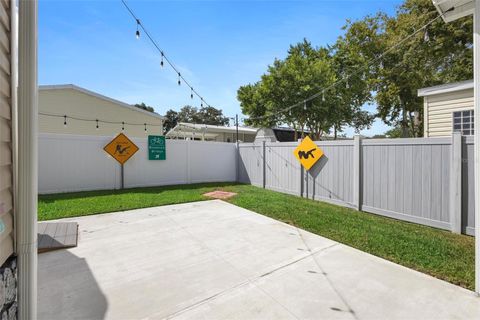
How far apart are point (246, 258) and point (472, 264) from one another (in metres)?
2.66

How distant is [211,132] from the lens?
59.6ft

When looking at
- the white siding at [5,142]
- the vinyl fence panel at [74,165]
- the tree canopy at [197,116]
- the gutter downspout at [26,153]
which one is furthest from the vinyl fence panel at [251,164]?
the tree canopy at [197,116]

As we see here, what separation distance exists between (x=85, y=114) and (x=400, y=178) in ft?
39.5

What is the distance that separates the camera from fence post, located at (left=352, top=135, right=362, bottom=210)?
5.57m

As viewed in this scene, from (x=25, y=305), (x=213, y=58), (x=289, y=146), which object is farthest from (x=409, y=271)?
(x=213, y=58)

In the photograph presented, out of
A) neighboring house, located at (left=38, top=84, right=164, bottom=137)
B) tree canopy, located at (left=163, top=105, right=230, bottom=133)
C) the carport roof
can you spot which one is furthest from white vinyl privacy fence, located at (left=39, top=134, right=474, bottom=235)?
tree canopy, located at (left=163, top=105, right=230, bottom=133)

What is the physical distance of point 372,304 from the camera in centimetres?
225

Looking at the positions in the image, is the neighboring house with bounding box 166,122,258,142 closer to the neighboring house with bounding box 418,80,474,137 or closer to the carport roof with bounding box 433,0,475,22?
the neighboring house with bounding box 418,80,474,137

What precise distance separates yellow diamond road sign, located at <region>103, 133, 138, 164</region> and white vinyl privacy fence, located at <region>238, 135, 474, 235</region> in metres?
5.35

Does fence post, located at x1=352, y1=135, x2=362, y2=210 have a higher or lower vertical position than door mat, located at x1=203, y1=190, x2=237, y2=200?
higher

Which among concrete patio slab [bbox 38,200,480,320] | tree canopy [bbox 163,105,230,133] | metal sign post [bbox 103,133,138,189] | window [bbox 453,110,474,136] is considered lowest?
concrete patio slab [bbox 38,200,480,320]

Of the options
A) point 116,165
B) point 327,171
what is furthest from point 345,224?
point 116,165

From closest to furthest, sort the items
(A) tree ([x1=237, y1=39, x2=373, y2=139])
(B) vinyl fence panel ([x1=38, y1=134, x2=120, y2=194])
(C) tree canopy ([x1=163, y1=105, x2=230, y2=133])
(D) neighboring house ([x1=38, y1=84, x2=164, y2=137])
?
(B) vinyl fence panel ([x1=38, y1=134, x2=120, y2=194]) < (D) neighboring house ([x1=38, y1=84, x2=164, y2=137]) < (A) tree ([x1=237, y1=39, x2=373, y2=139]) < (C) tree canopy ([x1=163, y1=105, x2=230, y2=133])

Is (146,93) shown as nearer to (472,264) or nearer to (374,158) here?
(374,158)
